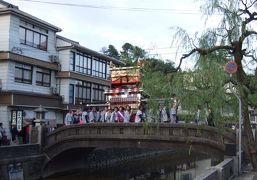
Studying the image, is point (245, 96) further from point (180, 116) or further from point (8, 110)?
point (8, 110)

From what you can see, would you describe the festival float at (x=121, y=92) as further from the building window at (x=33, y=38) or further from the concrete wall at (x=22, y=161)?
the building window at (x=33, y=38)

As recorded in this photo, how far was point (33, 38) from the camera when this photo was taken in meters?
32.7

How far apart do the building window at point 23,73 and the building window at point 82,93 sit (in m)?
6.10

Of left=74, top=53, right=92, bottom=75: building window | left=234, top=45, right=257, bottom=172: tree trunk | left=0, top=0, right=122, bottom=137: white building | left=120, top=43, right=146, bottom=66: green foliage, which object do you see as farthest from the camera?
left=74, top=53, right=92, bottom=75: building window

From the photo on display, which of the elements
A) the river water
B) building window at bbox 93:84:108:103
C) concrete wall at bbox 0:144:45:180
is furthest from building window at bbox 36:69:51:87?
concrete wall at bbox 0:144:45:180

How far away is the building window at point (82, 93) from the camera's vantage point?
37872 mm

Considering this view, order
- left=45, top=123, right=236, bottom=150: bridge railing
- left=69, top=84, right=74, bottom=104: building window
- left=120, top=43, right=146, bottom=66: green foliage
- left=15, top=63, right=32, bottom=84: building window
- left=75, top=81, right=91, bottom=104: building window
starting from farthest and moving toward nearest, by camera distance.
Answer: left=75, top=81, right=91, bottom=104: building window → left=69, top=84, right=74, bottom=104: building window → left=15, top=63, right=32, bottom=84: building window → left=45, top=123, right=236, bottom=150: bridge railing → left=120, top=43, right=146, bottom=66: green foliage

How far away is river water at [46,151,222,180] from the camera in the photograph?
26.2 metres

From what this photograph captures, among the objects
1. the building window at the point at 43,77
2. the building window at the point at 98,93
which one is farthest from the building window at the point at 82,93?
the building window at the point at 43,77

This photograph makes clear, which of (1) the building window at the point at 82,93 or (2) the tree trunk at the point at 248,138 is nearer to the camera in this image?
(2) the tree trunk at the point at 248,138

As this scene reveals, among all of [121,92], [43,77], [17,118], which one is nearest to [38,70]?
[43,77]

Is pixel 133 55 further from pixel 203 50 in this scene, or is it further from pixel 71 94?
pixel 71 94

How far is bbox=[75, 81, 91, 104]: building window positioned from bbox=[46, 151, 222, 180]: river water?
7220 millimetres

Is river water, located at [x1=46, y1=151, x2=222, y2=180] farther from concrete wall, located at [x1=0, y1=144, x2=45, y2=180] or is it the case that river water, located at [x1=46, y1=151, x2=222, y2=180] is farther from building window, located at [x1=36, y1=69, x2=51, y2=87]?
building window, located at [x1=36, y1=69, x2=51, y2=87]
